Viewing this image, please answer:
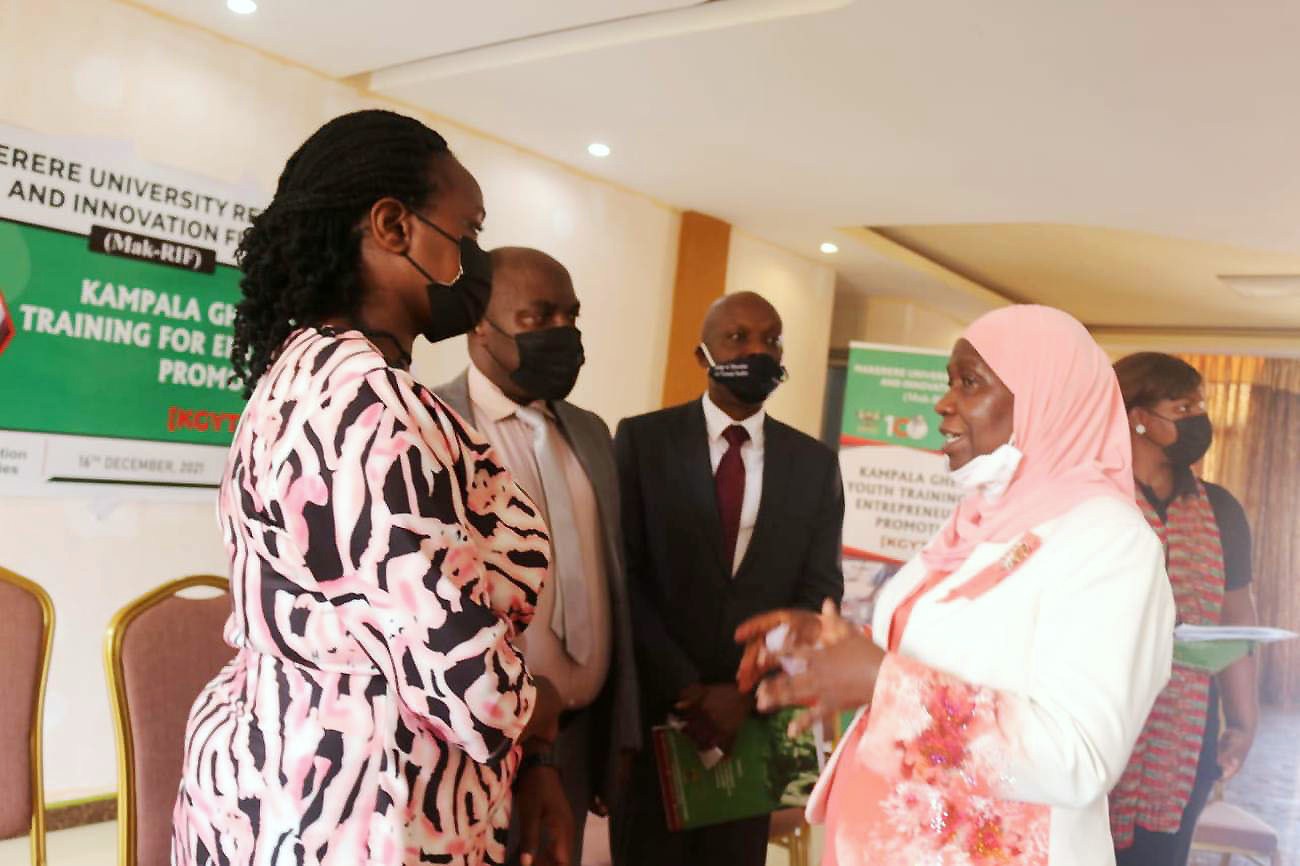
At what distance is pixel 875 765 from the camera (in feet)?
4.92

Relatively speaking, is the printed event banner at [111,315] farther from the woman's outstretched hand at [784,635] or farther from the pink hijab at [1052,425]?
the pink hijab at [1052,425]

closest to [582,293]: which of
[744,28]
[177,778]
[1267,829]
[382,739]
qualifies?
[744,28]

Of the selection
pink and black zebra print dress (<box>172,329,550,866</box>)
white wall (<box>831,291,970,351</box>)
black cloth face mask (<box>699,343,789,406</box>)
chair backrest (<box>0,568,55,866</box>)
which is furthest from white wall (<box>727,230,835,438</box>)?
pink and black zebra print dress (<box>172,329,550,866</box>)

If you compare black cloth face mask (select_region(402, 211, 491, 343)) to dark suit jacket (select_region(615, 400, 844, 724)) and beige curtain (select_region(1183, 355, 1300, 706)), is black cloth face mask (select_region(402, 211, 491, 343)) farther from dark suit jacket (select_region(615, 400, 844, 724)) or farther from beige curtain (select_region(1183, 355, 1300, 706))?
beige curtain (select_region(1183, 355, 1300, 706))

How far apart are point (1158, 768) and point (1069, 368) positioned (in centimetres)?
248

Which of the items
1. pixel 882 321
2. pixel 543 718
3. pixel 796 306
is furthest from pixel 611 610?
pixel 882 321

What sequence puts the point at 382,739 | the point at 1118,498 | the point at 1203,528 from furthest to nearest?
1. the point at 1203,528
2. the point at 1118,498
3. the point at 382,739

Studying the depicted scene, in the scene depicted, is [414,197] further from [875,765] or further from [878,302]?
[878,302]

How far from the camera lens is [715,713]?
2.55m

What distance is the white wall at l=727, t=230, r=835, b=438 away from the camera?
8078 millimetres

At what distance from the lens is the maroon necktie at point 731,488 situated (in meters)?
2.81

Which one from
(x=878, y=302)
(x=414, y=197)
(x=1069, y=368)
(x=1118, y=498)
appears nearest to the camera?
(x=414, y=197)

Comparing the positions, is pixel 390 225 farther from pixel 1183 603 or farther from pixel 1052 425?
pixel 1183 603

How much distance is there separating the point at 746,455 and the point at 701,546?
11.7 inches
